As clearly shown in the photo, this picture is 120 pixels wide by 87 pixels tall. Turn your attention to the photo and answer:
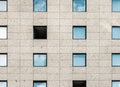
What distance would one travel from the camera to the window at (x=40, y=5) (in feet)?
83.3

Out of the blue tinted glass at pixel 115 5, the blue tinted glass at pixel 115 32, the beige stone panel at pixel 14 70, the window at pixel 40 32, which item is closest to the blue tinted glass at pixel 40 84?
the beige stone panel at pixel 14 70

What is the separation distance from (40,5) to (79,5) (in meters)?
3.22

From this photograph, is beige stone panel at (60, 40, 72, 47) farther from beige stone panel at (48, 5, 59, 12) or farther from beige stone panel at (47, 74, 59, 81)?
beige stone panel at (48, 5, 59, 12)

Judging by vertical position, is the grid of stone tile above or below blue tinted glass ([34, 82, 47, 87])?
above

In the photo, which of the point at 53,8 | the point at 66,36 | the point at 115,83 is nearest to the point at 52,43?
the point at 66,36

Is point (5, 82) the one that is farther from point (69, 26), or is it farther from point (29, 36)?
point (69, 26)

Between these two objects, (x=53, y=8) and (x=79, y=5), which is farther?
(x=79, y=5)

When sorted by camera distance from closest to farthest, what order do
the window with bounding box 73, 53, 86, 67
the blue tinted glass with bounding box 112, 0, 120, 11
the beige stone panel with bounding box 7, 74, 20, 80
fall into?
1. the beige stone panel with bounding box 7, 74, 20, 80
2. the window with bounding box 73, 53, 86, 67
3. the blue tinted glass with bounding box 112, 0, 120, 11

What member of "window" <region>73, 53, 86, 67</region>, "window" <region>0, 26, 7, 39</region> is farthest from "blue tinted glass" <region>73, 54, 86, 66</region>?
"window" <region>0, 26, 7, 39</region>

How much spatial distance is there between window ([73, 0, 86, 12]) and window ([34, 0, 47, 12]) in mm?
2470

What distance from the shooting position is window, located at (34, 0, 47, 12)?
83.3 ft

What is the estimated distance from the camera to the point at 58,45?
25.1 meters

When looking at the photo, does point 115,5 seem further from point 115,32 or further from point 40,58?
point 40,58

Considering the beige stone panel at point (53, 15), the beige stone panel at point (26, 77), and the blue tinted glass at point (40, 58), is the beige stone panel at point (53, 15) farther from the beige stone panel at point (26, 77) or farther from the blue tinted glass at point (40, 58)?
the beige stone panel at point (26, 77)
